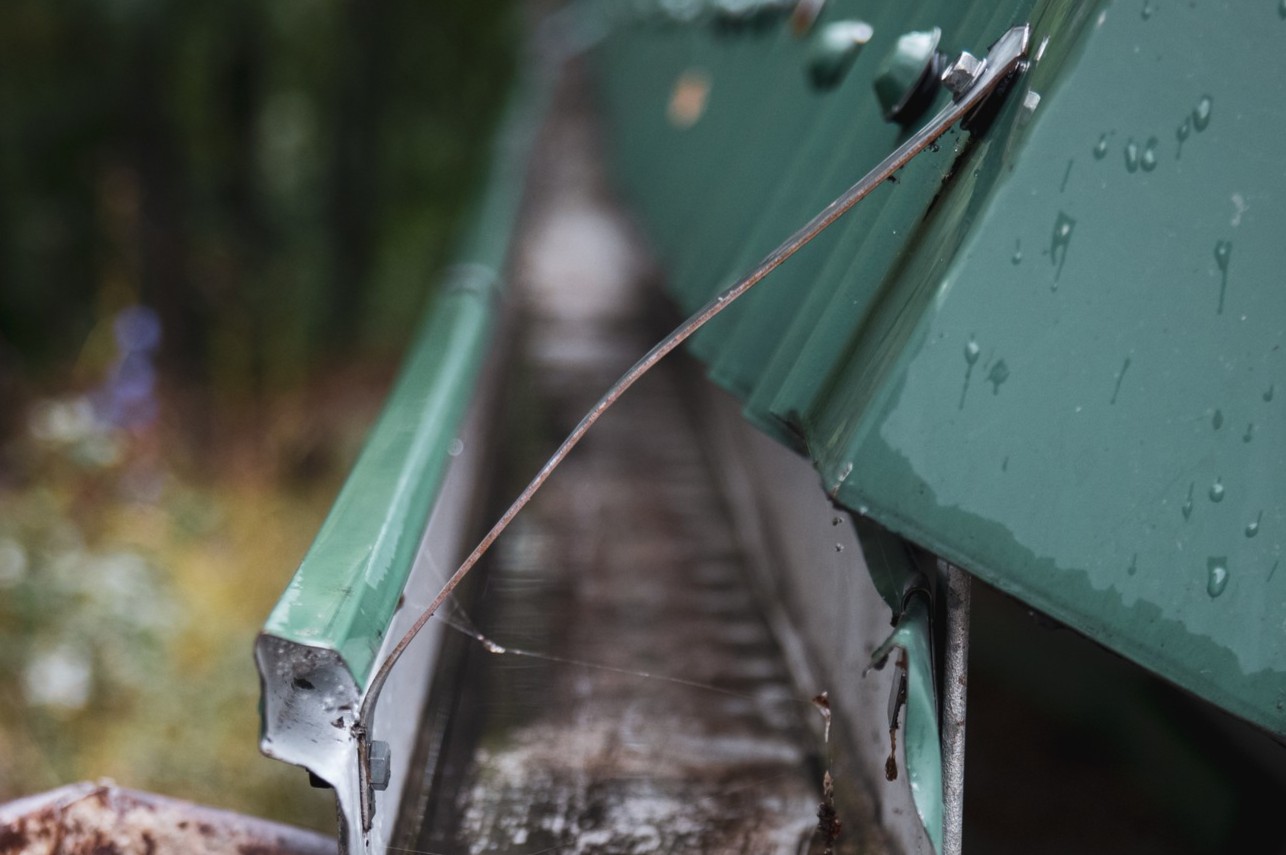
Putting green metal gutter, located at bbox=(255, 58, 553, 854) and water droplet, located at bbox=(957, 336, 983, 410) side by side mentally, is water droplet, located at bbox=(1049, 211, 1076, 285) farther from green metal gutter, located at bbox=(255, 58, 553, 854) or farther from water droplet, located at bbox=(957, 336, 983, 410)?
green metal gutter, located at bbox=(255, 58, 553, 854)

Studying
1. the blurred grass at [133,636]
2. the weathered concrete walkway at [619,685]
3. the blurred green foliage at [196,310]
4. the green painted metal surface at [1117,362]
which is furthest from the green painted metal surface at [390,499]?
the blurred green foliage at [196,310]

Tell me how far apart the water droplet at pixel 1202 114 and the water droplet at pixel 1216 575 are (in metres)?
0.59

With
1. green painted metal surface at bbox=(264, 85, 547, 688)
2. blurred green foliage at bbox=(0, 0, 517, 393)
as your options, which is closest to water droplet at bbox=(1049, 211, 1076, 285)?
green painted metal surface at bbox=(264, 85, 547, 688)

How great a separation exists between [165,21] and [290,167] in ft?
20.4

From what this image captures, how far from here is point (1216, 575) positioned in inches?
61.7

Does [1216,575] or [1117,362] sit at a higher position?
[1117,362]

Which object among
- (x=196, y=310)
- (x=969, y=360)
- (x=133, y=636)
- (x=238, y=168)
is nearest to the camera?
(x=969, y=360)

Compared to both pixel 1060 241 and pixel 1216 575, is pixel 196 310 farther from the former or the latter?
pixel 1216 575

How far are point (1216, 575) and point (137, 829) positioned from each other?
1822mm

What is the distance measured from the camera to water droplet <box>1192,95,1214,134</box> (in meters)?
1.54

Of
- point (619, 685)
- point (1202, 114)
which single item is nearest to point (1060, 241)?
point (1202, 114)

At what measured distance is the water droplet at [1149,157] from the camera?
5.02ft

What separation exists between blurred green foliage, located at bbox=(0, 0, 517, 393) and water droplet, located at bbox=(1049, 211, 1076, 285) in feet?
31.1

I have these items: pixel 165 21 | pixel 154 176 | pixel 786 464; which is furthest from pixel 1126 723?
pixel 154 176
